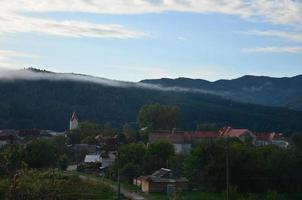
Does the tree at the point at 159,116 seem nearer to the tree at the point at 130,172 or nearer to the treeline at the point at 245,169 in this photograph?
the tree at the point at 130,172

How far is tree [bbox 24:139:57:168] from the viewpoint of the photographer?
36.5 meters

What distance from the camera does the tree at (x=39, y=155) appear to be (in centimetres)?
3650

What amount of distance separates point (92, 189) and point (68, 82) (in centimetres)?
9007

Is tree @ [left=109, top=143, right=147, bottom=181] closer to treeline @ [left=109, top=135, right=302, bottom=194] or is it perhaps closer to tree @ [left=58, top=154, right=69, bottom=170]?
treeline @ [left=109, top=135, right=302, bottom=194]

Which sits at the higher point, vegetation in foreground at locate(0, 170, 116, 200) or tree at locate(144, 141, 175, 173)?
vegetation in foreground at locate(0, 170, 116, 200)

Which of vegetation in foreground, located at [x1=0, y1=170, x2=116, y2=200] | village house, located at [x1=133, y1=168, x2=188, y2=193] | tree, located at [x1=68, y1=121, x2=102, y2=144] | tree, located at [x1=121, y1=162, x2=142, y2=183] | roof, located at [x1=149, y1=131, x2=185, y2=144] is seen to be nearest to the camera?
vegetation in foreground, located at [x1=0, y1=170, x2=116, y2=200]

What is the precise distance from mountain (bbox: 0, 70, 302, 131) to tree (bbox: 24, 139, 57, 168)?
52239 millimetres

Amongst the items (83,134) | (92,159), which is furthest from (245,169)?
(83,134)

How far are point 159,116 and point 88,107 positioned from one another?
125ft

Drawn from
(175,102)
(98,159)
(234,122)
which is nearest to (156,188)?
Answer: (98,159)

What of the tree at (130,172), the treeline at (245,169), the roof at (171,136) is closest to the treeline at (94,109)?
the roof at (171,136)

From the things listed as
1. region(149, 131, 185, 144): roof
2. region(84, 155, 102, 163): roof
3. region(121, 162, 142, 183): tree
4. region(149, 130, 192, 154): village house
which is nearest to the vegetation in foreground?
region(121, 162, 142, 183): tree

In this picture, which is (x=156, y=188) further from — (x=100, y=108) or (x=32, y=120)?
(x=100, y=108)

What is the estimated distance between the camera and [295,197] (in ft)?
100
